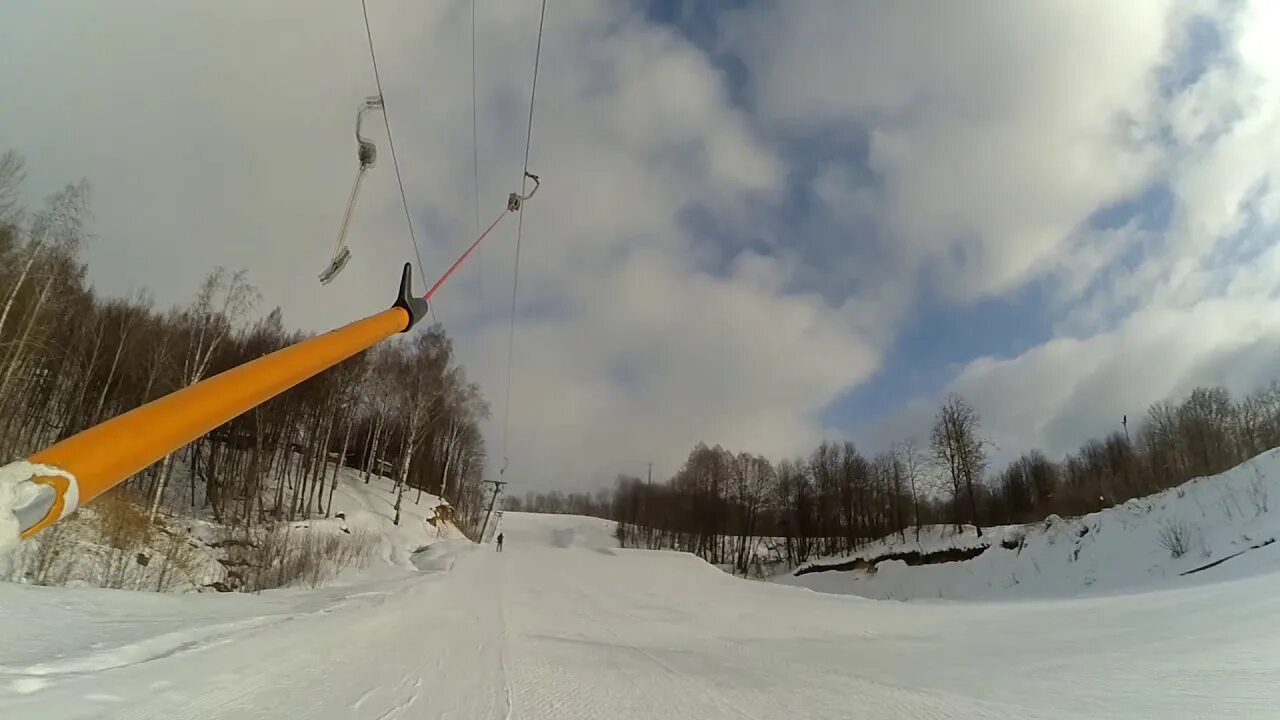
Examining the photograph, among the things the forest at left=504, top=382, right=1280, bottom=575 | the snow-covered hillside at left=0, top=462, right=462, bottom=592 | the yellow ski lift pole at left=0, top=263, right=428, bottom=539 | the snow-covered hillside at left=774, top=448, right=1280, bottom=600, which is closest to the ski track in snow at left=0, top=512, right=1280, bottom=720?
the yellow ski lift pole at left=0, top=263, right=428, bottom=539

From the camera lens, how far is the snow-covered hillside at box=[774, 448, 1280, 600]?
18875 mm

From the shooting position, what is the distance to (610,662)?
6.64m

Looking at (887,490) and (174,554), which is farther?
(887,490)

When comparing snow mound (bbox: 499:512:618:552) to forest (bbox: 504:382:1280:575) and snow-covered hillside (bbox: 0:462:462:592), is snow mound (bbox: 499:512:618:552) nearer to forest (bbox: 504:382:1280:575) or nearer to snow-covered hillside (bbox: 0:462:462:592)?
forest (bbox: 504:382:1280:575)

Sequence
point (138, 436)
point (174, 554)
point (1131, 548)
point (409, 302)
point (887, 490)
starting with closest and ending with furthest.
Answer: point (138, 436) → point (409, 302) → point (174, 554) → point (1131, 548) → point (887, 490)

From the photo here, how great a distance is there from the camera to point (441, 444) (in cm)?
5797

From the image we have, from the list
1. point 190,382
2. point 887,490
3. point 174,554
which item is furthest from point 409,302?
point 887,490

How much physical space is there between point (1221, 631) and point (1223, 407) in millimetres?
68166

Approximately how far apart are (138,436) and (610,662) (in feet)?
17.8

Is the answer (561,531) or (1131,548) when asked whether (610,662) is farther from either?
(561,531)

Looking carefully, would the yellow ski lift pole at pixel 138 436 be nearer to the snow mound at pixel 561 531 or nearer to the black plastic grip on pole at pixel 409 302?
the black plastic grip on pole at pixel 409 302

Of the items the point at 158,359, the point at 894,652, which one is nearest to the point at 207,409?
the point at 894,652

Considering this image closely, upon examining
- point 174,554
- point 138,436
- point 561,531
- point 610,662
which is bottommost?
point 610,662

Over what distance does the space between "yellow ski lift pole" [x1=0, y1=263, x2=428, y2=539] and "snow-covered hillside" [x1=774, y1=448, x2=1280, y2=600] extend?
61.6 ft
